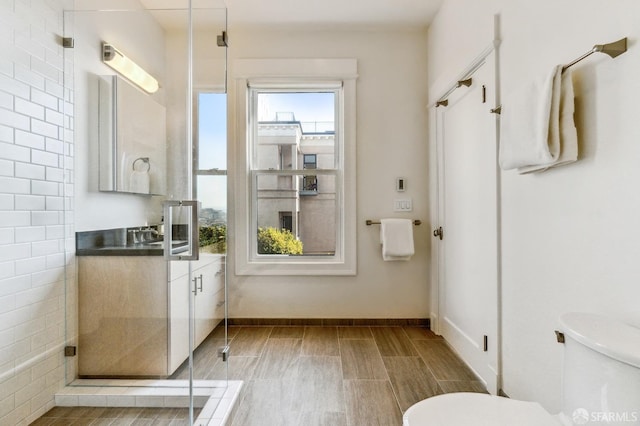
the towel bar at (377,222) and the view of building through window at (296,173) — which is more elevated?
the view of building through window at (296,173)

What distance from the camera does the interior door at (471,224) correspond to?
178 cm

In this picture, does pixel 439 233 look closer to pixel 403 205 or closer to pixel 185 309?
pixel 403 205

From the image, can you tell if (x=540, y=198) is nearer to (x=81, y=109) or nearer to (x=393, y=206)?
(x=393, y=206)

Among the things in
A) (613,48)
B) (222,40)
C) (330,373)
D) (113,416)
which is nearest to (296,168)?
(222,40)

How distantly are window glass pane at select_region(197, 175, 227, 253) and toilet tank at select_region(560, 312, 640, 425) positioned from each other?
5.16ft

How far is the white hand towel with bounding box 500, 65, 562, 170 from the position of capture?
1160 millimetres

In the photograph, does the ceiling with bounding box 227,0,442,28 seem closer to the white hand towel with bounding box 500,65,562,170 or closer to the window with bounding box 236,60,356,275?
the window with bounding box 236,60,356,275

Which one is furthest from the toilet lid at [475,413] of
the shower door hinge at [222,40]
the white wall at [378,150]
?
the shower door hinge at [222,40]

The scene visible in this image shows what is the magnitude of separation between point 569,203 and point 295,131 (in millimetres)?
2117

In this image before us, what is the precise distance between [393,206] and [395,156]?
1.40ft

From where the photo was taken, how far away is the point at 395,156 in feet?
9.16

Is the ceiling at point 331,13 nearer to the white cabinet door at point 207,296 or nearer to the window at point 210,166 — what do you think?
the window at point 210,166

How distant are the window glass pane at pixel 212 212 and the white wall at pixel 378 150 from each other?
0.72 metres

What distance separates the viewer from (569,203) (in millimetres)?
1229
